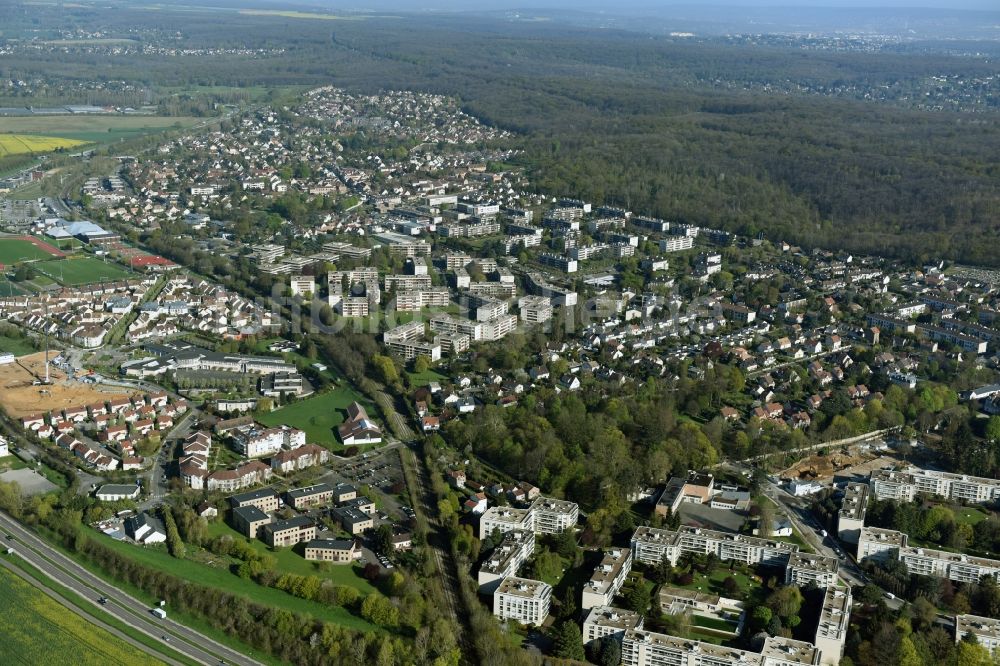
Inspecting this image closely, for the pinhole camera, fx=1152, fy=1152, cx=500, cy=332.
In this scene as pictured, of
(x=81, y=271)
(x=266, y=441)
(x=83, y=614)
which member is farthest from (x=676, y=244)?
(x=83, y=614)

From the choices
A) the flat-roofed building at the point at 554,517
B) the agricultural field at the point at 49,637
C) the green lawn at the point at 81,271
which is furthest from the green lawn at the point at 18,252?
the flat-roofed building at the point at 554,517

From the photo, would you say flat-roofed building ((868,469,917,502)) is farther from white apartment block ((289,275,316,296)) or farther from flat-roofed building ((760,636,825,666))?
white apartment block ((289,275,316,296))

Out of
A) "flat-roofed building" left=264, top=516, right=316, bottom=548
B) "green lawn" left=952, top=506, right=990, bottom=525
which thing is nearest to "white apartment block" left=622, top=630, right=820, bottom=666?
"flat-roofed building" left=264, top=516, right=316, bottom=548

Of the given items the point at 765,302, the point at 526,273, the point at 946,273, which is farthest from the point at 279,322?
the point at 946,273

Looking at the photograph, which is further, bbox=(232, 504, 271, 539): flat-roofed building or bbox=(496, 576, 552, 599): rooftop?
bbox=(232, 504, 271, 539): flat-roofed building

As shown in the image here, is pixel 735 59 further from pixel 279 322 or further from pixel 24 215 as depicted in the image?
pixel 279 322

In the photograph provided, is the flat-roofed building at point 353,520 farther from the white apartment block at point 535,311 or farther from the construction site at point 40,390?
the white apartment block at point 535,311

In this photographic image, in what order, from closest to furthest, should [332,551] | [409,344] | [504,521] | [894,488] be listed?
[332,551]
[504,521]
[894,488]
[409,344]

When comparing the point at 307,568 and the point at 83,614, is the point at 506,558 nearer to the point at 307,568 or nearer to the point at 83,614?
the point at 307,568
